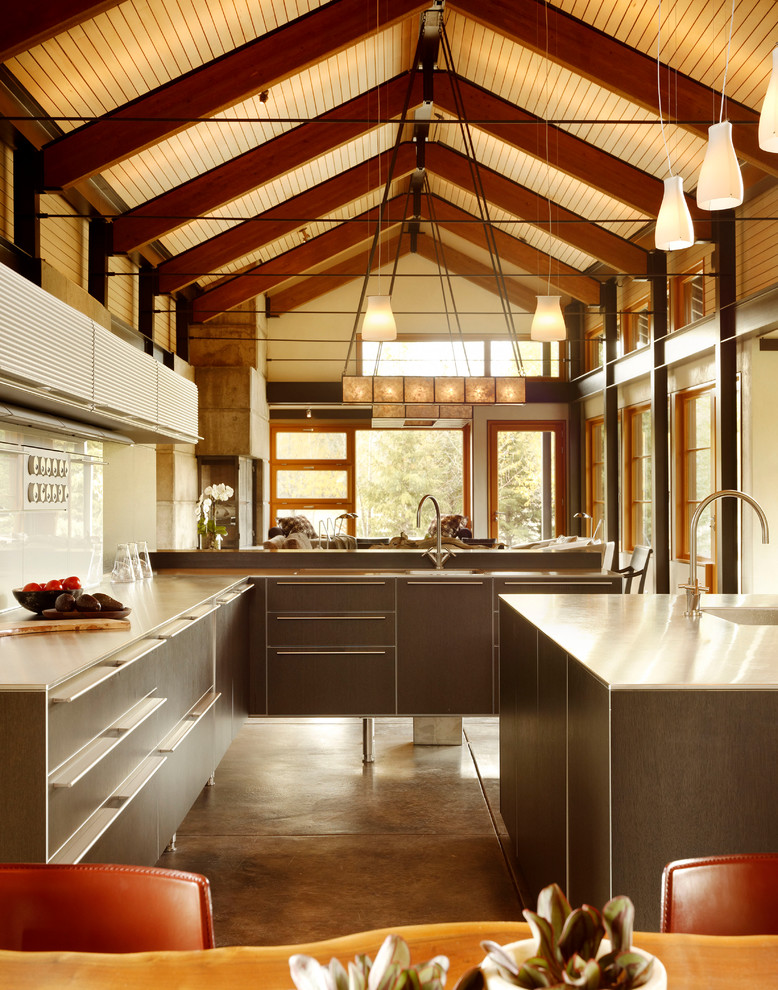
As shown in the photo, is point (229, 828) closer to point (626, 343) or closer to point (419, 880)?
point (419, 880)

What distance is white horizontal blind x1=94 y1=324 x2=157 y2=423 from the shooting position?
4211mm

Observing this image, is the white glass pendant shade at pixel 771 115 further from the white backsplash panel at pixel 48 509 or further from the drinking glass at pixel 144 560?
the drinking glass at pixel 144 560

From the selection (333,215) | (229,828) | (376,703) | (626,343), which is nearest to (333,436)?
(333,215)

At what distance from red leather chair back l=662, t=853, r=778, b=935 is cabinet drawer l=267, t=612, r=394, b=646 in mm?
4101

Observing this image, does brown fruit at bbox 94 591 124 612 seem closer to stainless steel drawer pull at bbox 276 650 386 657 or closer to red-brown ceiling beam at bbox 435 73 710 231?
stainless steel drawer pull at bbox 276 650 386 657

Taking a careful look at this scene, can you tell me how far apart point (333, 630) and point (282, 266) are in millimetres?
8847

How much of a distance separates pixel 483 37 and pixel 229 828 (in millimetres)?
7168

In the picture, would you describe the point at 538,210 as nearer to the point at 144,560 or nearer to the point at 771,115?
the point at 144,560

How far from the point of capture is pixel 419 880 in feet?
11.4

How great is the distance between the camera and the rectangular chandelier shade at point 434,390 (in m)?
8.09

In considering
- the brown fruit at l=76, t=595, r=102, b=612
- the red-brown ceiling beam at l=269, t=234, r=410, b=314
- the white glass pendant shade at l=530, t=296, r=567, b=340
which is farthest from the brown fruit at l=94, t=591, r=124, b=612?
the red-brown ceiling beam at l=269, t=234, r=410, b=314

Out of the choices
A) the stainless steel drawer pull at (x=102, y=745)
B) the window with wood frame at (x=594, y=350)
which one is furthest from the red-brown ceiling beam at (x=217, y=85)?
the window with wood frame at (x=594, y=350)

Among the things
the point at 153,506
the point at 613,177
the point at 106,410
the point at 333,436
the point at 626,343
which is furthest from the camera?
the point at 333,436

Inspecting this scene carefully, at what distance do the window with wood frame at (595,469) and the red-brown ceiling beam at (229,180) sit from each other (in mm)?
6612
